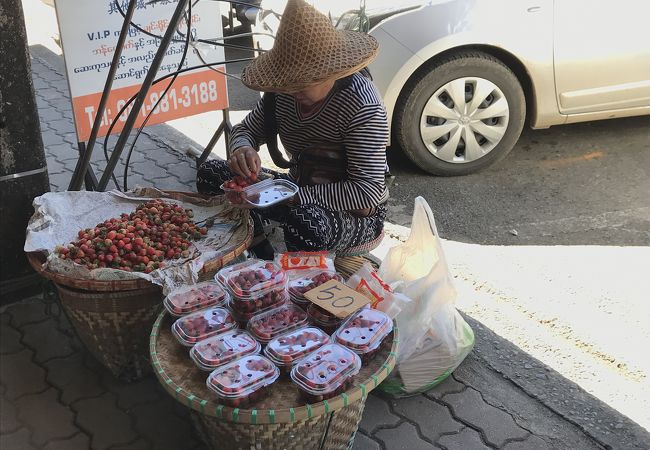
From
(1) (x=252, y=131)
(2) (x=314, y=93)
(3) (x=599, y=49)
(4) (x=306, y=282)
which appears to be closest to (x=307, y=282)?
(4) (x=306, y=282)

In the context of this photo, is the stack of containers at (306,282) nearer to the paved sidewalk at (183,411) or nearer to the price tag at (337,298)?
the price tag at (337,298)

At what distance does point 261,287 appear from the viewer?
85.3 inches

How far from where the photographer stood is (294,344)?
1991 mm

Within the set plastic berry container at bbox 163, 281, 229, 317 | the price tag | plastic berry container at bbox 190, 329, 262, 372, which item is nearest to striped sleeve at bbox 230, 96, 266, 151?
plastic berry container at bbox 163, 281, 229, 317

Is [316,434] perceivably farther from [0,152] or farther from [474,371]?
[0,152]

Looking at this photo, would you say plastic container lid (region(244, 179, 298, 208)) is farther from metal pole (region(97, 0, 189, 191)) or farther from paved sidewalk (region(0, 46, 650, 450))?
paved sidewalk (region(0, 46, 650, 450))

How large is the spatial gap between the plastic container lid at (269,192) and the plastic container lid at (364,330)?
655 mm

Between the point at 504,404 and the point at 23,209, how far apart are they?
225 centimetres

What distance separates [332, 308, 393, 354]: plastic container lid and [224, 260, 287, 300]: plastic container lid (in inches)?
11.5

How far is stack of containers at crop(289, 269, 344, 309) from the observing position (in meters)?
2.21

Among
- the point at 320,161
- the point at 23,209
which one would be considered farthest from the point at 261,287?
the point at 23,209

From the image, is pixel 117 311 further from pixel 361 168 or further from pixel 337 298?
pixel 361 168

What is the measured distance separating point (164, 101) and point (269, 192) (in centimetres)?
132

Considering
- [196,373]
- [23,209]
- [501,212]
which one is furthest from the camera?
[501,212]
